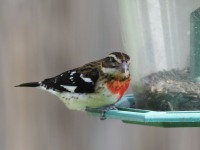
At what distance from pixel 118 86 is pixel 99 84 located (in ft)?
0.32

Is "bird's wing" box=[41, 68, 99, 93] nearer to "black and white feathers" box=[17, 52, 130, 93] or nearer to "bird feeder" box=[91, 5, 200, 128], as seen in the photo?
"black and white feathers" box=[17, 52, 130, 93]

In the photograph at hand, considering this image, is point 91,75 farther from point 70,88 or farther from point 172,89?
point 172,89

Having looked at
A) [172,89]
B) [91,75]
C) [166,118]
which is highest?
[91,75]

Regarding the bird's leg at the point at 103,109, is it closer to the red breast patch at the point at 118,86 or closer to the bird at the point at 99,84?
the bird at the point at 99,84

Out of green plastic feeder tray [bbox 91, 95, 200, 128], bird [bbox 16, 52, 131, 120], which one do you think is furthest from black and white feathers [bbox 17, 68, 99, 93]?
green plastic feeder tray [bbox 91, 95, 200, 128]

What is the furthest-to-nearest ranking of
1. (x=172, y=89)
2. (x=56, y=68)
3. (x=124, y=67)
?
1. (x=56, y=68)
2. (x=124, y=67)
3. (x=172, y=89)

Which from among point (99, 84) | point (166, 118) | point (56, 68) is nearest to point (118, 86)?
point (99, 84)

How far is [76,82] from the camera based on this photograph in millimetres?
3498

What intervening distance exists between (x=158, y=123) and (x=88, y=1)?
79.4 inches

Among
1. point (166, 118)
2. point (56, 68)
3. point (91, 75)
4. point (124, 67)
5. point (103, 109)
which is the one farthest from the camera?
point (56, 68)

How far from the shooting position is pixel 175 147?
464 centimetres

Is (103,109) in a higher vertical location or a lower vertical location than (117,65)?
lower

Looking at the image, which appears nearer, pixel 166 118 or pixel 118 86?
pixel 166 118

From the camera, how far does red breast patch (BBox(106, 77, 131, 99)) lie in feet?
11.2
